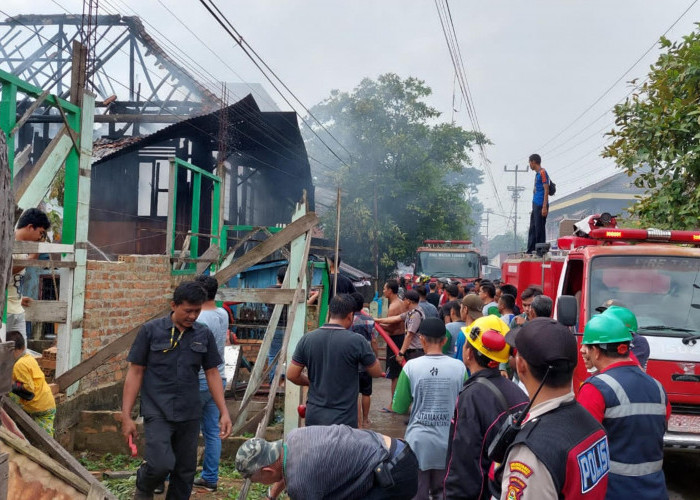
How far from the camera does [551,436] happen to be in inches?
88.4

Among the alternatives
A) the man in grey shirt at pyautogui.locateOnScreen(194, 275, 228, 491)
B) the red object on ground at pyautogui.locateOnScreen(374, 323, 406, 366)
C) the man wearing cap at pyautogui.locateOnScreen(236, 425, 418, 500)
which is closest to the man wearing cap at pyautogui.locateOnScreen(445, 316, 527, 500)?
the man wearing cap at pyautogui.locateOnScreen(236, 425, 418, 500)

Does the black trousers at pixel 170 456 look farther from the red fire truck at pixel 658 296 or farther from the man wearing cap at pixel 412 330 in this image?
the man wearing cap at pixel 412 330

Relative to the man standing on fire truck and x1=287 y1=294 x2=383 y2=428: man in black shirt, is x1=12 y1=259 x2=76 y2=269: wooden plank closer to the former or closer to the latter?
x1=287 y1=294 x2=383 y2=428: man in black shirt

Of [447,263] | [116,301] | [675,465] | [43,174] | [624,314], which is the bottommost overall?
[675,465]

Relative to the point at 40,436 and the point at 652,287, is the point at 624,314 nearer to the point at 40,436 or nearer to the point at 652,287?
the point at 652,287

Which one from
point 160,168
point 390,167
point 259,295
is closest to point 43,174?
point 259,295

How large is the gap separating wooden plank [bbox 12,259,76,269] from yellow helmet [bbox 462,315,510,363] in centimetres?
387

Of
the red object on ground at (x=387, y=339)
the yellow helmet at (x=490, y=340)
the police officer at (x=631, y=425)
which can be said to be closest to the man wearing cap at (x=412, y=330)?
the red object on ground at (x=387, y=339)

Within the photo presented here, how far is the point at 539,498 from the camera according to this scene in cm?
216

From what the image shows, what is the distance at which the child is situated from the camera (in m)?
5.23

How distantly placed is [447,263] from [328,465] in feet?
60.0

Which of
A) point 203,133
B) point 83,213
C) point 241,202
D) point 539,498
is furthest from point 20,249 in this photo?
point 241,202

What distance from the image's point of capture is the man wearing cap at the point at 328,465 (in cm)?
277

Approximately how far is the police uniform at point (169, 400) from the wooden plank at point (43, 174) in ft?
6.31
